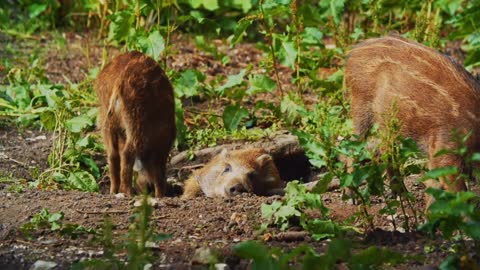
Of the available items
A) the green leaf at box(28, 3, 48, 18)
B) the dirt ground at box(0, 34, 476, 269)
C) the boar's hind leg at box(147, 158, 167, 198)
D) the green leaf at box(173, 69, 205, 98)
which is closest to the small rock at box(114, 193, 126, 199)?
the dirt ground at box(0, 34, 476, 269)

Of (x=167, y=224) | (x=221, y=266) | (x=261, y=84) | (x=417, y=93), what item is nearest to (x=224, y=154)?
(x=261, y=84)

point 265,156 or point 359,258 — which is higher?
point 359,258

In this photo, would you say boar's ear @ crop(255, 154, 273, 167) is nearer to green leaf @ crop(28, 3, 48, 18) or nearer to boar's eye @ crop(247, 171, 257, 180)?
boar's eye @ crop(247, 171, 257, 180)

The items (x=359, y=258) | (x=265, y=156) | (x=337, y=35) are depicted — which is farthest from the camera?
(x=337, y=35)

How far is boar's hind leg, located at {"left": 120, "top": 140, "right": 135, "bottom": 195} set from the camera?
7.88m

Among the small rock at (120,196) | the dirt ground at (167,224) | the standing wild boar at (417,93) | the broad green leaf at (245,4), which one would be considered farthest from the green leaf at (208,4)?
the small rock at (120,196)

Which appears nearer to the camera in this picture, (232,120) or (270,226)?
(270,226)

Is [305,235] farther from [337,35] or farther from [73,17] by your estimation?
[73,17]

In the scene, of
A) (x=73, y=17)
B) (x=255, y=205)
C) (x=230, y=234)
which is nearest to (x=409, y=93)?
(x=255, y=205)

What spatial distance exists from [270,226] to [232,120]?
265 centimetres

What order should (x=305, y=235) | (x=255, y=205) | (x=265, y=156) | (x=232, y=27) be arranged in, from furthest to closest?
(x=232, y=27) < (x=265, y=156) < (x=255, y=205) < (x=305, y=235)

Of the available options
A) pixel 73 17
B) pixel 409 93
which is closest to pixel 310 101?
pixel 409 93

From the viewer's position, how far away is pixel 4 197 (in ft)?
24.0

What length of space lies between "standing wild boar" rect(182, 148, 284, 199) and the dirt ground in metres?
0.78
